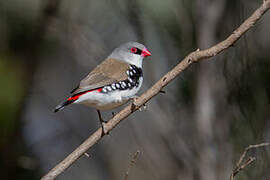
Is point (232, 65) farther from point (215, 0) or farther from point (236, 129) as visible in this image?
point (215, 0)

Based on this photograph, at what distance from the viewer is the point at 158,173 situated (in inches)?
183

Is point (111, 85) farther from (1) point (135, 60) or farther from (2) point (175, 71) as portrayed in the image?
(2) point (175, 71)

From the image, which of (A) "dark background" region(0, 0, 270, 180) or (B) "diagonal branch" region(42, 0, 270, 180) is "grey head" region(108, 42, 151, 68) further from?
(B) "diagonal branch" region(42, 0, 270, 180)

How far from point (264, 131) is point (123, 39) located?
8.21ft

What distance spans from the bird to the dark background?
2.02ft

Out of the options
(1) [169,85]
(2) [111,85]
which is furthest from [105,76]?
(1) [169,85]

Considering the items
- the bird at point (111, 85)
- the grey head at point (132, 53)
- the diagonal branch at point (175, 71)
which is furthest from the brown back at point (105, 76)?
the diagonal branch at point (175, 71)

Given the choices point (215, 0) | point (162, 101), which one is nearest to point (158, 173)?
point (162, 101)

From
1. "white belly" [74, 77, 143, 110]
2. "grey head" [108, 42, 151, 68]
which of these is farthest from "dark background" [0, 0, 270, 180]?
"white belly" [74, 77, 143, 110]

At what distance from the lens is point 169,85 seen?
192 inches

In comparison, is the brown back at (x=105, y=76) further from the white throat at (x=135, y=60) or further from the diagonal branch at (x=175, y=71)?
the diagonal branch at (x=175, y=71)

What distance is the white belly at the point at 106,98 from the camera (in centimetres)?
329

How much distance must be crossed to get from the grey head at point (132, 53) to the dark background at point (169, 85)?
553mm

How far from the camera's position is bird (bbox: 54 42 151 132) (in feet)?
10.7
